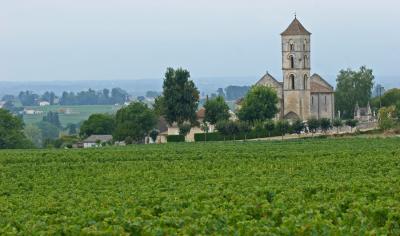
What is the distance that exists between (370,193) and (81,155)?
119 ft

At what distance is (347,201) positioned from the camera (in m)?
32.6

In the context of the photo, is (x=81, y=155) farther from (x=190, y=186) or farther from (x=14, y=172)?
(x=190, y=186)

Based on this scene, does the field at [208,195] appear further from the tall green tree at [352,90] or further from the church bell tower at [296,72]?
the tall green tree at [352,90]

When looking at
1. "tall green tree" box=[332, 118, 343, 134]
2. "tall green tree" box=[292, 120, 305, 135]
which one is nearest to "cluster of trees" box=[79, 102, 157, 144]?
"tall green tree" box=[292, 120, 305, 135]

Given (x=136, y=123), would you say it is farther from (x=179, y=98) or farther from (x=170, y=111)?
(x=179, y=98)

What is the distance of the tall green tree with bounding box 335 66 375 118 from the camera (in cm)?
15775

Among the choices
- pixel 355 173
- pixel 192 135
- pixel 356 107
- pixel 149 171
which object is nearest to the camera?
pixel 355 173

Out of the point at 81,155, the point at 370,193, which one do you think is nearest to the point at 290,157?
the point at 81,155

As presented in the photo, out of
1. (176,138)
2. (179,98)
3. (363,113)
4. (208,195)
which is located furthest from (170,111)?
(208,195)

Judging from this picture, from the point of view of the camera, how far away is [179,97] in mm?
118375

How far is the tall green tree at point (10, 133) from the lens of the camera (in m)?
118

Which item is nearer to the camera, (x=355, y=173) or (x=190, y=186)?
(x=190, y=186)

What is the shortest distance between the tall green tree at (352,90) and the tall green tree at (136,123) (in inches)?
1606

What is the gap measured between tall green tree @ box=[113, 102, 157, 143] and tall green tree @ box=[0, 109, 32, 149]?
31.6 feet
